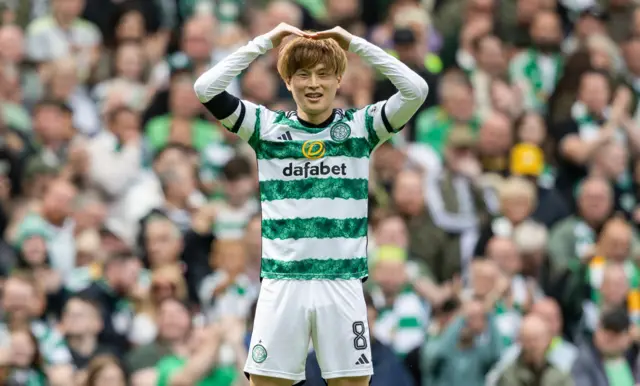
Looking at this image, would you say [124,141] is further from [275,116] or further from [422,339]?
[275,116]

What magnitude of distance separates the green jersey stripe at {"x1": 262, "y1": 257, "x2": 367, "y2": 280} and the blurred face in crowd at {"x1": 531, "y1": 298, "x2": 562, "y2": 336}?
4627 millimetres

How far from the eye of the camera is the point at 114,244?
13.3 meters

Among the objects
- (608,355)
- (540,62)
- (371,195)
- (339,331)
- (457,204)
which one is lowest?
(608,355)

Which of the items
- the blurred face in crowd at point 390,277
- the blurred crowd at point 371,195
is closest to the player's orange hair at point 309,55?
the blurred crowd at point 371,195

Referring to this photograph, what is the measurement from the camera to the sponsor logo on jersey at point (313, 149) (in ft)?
26.3

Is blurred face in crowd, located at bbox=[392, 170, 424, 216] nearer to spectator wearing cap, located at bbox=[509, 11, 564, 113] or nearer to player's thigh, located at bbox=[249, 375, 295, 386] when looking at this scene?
spectator wearing cap, located at bbox=[509, 11, 564, 113]

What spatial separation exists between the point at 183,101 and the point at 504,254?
11.2 feet

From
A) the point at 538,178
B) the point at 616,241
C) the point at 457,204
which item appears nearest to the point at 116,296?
the point at 457,204

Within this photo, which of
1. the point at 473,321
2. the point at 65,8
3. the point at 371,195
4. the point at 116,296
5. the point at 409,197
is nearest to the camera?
the point at 473,321

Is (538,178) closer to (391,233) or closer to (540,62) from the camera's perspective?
(391,233)

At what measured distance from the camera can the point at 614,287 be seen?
13.1m

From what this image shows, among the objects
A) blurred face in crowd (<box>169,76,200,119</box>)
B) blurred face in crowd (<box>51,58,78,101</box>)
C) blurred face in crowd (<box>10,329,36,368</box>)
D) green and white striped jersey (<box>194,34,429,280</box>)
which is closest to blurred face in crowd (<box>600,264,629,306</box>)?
blurred face in crowd (<box>169,76,200,119</box>)

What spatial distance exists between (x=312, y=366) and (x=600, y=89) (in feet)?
19.5

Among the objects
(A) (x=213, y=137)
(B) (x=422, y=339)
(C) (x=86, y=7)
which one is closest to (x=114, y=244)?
(A) (x=213, y=137)
